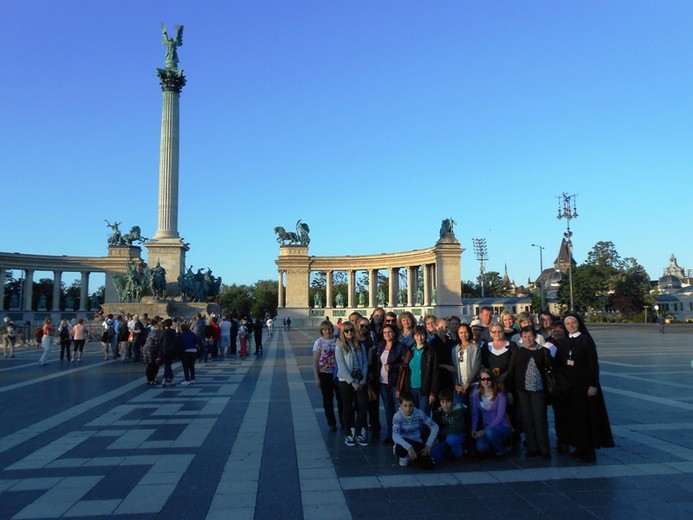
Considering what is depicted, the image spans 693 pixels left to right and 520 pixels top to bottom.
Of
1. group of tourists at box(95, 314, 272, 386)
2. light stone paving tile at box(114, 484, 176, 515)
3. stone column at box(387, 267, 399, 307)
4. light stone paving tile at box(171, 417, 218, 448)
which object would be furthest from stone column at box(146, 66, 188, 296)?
stone column at box(387, 267, 399, 307)

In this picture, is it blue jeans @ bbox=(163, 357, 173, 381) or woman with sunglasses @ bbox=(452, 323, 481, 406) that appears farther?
blue jeans @ bbox=(163, 357, 173, 381)

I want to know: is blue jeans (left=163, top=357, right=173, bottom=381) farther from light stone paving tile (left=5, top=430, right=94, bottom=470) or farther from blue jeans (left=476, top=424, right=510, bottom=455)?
blue jeans (left=476, top=424, right=510, bottom=455)

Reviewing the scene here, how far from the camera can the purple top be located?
7391 millimetres

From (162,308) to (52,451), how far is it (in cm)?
3171

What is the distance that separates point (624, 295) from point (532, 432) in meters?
93.5

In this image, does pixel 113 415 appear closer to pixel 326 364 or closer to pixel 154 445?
pixel 154 445

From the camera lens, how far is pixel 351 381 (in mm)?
8188

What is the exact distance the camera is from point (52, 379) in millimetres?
16094

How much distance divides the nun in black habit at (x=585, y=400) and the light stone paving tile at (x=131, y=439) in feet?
20.0

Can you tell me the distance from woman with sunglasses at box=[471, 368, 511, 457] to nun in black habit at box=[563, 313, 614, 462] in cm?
87

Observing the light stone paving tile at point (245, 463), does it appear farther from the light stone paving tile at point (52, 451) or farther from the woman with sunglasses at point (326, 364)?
the light stone paving tile at point (52, 451)

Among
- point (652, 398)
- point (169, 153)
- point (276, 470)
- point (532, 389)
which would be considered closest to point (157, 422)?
point (276, 470)

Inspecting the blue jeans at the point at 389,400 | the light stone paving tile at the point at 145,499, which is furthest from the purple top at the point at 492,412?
the light stone paving tile at the point at 145,499

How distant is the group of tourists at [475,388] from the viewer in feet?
23.5
